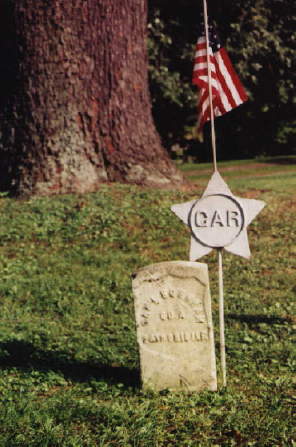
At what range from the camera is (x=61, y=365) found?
635 centimetres

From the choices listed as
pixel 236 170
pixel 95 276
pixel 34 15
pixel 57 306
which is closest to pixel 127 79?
pixel 34 15

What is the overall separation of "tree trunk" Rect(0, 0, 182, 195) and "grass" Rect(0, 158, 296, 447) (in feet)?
1.94

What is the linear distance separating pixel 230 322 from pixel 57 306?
6.42 ft

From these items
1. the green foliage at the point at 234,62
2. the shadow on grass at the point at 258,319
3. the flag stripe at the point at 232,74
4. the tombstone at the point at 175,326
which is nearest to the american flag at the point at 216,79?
the flag stripe at the point at 232,74

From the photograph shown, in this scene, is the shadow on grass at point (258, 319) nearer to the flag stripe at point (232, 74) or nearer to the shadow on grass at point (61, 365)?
the shadow on grass at point (61, 365)

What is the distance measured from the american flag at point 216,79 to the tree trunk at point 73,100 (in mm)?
6293

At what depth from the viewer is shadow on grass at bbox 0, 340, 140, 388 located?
599cm

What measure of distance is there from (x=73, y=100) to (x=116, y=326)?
17.8ft

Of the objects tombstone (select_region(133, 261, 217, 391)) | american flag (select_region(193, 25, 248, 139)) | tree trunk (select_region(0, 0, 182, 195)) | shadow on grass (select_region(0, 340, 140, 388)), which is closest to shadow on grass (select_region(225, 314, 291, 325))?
shadow on grass (select_region(0, 340, 140, 388))

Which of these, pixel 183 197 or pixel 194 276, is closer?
pixel 194 276

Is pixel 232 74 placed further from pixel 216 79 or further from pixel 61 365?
pixel 61 365

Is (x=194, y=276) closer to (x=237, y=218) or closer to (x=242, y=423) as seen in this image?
(x=237, y=218)

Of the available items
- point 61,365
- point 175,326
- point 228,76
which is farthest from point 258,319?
point 228,76

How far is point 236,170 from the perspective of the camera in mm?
18672
